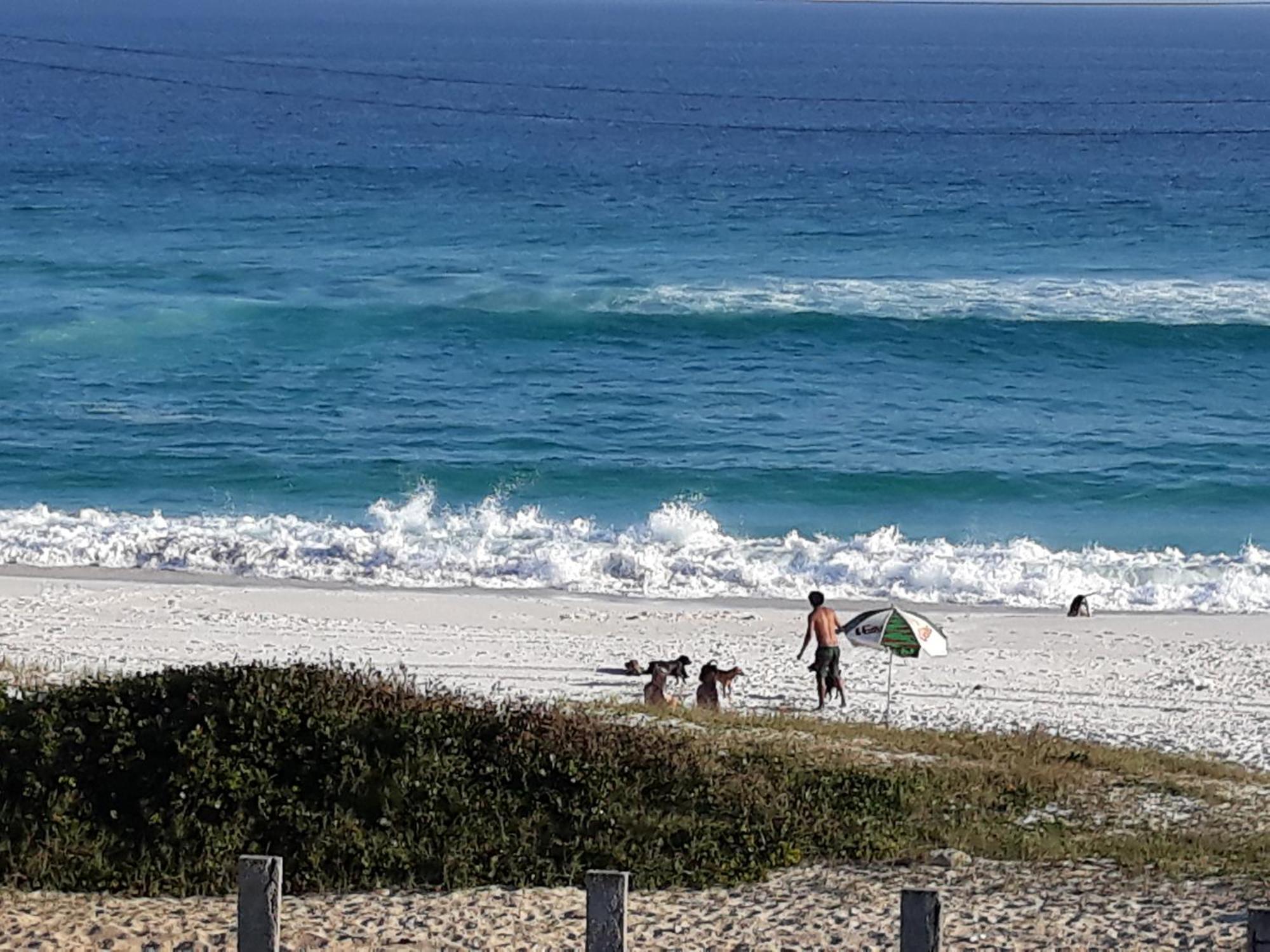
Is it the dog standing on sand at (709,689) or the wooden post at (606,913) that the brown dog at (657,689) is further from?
the wooden post at (606,913)

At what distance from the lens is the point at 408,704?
1164 cm

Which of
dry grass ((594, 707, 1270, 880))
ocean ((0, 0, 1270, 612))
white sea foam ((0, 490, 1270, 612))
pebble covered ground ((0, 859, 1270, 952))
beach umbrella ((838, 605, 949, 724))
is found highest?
ocean ((0, 0, 1270, 612))

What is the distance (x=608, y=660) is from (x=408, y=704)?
9.46 meters

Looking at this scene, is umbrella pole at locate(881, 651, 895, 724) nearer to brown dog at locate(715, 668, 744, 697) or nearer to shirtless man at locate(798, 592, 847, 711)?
shirtless man at locate(798, 592, 847, 711)

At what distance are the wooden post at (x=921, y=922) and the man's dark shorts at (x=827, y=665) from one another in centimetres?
1310

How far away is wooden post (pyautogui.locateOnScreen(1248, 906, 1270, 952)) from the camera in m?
5.36

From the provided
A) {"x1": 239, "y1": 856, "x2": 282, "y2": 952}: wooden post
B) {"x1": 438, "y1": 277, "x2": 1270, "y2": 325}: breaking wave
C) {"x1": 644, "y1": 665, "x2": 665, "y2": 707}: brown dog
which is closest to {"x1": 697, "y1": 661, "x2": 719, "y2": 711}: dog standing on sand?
{"x1": 644, "y1": 665, "x2": 665, "y2": 707}: brown dog

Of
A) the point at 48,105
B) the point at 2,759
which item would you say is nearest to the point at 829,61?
the point at 48,105

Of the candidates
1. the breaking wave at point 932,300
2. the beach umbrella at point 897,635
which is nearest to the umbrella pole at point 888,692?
the beach umbrella at point 897,635

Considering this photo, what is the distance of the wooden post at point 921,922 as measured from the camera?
18.0 ft

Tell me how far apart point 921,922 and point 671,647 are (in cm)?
1656

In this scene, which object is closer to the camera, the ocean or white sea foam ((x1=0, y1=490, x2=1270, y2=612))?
white sea foam ((x1=0, y1=490, x2=1270, y2=612))

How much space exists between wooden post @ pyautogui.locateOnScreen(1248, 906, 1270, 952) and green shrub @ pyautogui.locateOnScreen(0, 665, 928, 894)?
15.6ft

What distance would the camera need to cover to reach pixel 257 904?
5945 millimetres
